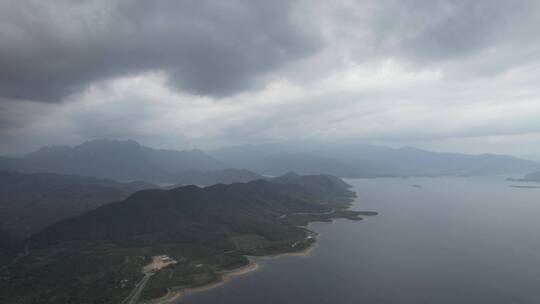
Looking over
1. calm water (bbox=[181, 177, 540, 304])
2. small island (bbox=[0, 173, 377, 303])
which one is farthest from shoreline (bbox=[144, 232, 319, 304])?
calm water (bbox=[181, 177, 540, 304])

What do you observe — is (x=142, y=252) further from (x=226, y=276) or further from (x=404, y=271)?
(x=404, y=271)

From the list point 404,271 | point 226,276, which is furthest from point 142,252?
point 404,271

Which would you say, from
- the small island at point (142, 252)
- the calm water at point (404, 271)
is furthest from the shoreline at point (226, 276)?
the calm water at point (404, 271)

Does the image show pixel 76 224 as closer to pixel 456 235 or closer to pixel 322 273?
pixel 322 273

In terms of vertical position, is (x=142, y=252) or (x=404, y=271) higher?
(x=142, y=252)

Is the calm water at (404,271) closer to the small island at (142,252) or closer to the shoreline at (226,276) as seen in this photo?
the shoreline at (226,276)

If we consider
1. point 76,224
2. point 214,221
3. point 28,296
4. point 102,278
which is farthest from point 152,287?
point 76,224

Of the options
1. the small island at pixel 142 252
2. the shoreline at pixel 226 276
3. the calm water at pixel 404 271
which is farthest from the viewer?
the small island at pixel 142 252

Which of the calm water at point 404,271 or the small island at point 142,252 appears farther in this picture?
the small island at point 142,252

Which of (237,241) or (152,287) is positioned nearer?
(152,287)
